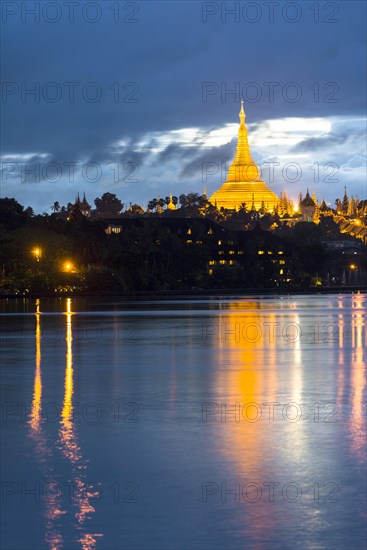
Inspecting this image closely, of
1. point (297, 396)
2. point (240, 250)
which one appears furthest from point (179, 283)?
point (297, 396)

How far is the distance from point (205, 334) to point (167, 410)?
2925 cm

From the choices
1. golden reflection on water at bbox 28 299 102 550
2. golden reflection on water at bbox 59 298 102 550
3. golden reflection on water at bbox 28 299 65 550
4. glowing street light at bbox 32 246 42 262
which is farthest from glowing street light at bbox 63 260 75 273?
golden reflection on water at bbox 59 298 102 550

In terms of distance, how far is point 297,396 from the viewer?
Result: 26.3 m

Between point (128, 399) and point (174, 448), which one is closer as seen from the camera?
point (174, 448)

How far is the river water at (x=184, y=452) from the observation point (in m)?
13.7

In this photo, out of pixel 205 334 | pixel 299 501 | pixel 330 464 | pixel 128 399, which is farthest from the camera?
pixel 205 334

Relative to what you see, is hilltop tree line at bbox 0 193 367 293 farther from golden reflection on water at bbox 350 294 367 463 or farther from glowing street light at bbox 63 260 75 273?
golden reflection on water at bbox 350 294 367 463

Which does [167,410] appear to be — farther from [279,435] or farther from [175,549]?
[175,549]

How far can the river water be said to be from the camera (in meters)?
13.7

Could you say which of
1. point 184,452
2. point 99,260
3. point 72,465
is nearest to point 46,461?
point 72,465

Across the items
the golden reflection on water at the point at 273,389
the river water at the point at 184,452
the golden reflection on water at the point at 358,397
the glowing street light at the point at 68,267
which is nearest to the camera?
the river water at the point at 184,452

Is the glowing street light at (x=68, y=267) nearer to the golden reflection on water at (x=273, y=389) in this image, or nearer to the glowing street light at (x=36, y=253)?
the glowing street light at (x=36, y=253)

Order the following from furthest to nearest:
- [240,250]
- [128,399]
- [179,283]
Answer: [240,250]
[179,283]
[128,399]

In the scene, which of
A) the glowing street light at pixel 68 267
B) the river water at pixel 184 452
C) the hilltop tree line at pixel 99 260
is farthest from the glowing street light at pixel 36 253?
the river water at pixel 184 452
